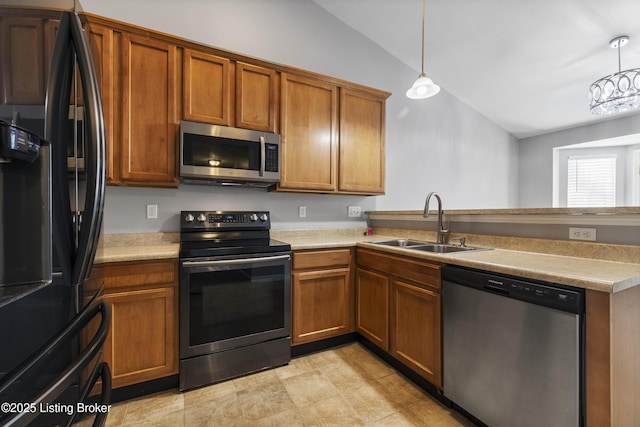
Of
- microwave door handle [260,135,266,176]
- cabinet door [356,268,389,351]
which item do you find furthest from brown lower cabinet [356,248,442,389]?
microwave door handle [260,135,266,176]

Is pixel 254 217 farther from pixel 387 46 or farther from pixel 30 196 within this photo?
pixel 387 46

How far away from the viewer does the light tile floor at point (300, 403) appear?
155cm

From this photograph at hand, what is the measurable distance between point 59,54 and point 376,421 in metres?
2.03

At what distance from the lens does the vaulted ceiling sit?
2.52 metres

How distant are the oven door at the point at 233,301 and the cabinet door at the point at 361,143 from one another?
3.68 ft

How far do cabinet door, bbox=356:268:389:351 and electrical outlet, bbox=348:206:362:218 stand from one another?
2.90 feet

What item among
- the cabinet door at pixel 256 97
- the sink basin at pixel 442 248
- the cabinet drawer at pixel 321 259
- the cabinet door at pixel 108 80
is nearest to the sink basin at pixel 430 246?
the sink basin at pixel 442 248

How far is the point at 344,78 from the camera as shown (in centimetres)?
309

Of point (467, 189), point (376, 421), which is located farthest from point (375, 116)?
point (376, 421)

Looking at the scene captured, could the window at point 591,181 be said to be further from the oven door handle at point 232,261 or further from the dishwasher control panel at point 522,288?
the oven door handle at point 232,261

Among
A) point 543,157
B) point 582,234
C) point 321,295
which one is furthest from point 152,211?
point 543,157

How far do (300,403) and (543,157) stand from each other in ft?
18.0

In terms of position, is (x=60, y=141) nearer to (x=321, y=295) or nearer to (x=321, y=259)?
(x=321, y=259)

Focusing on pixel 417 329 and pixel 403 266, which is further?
pixel 403 266
